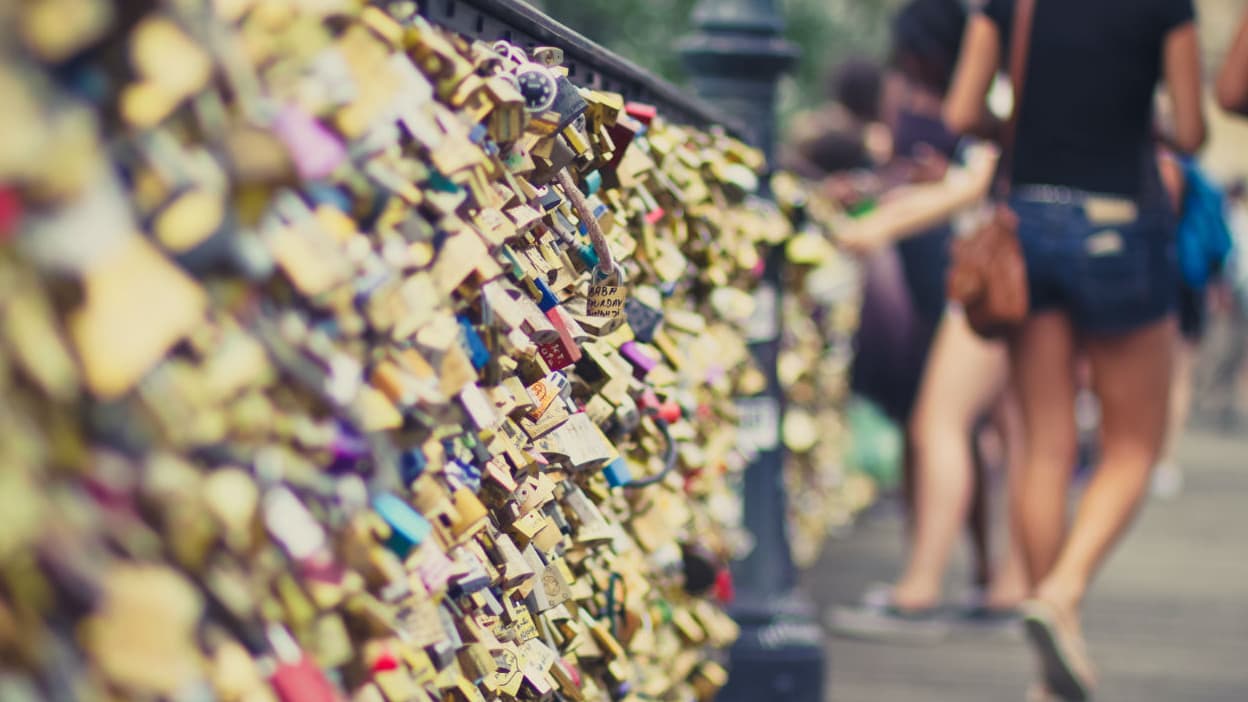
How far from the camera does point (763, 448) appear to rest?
5.32 m

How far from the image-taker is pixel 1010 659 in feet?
20.7

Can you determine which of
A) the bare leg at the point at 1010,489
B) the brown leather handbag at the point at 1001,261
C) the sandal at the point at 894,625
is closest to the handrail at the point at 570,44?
the brown leather handbag at the point at 1001,261

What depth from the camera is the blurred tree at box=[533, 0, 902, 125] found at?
51.0 ft

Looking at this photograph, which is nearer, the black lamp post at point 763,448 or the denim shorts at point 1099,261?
the black lamp post at point 763,448

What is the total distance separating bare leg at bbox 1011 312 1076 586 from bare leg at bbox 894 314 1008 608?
130cm

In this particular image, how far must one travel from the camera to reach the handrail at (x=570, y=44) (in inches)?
91.8

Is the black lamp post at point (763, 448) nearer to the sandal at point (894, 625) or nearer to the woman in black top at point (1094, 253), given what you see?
the woman in black top at point (1094, 253)

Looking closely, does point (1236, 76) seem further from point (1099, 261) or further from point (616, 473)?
point (616, 473)

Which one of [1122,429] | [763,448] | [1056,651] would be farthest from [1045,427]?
[763,448]

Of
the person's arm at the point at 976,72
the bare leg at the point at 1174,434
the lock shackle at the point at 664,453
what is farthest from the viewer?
the bare leg at the point at 1174,434

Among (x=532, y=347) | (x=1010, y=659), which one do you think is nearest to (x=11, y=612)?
(x=532, y=347)

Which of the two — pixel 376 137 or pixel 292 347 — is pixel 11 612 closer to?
pixel 292 347

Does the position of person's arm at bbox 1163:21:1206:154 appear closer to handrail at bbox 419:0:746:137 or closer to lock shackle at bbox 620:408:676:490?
handrail at bbox 419:0:746:137

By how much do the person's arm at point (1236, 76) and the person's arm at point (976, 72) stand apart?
2.14 ft
